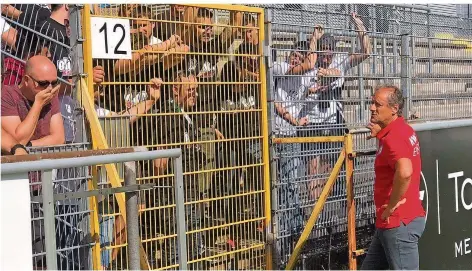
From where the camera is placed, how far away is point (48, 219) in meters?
3.70

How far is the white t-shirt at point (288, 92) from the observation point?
277 inches

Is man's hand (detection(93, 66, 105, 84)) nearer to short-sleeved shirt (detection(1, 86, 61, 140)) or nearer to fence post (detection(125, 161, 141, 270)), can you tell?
short-sleeved shirt (detection(1, 86, 61, 140))

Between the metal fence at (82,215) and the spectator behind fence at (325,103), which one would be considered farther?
the spectator behind fence at (325,103)

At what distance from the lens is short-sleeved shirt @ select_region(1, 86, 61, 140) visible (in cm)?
523

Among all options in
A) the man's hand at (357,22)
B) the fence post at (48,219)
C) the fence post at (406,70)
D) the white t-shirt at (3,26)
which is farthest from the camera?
the fence post at (406,70)

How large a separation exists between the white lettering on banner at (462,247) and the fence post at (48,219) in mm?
4018

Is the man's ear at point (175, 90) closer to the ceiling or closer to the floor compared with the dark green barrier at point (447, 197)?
closer to the ceiling

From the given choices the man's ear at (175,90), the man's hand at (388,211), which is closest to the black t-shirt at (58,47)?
the man's ear at (175,90)

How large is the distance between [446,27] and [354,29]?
2.25 metres

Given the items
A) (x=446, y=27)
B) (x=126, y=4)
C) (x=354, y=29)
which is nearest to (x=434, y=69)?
(x=446, y=27)

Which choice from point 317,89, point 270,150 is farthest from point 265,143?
point 317,89

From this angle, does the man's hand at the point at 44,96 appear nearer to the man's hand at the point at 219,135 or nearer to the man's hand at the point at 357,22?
the man's hand at the point at 219,135

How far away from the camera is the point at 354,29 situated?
307 inches

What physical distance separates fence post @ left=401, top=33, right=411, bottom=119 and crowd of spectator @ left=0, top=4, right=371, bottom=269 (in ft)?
2.82
